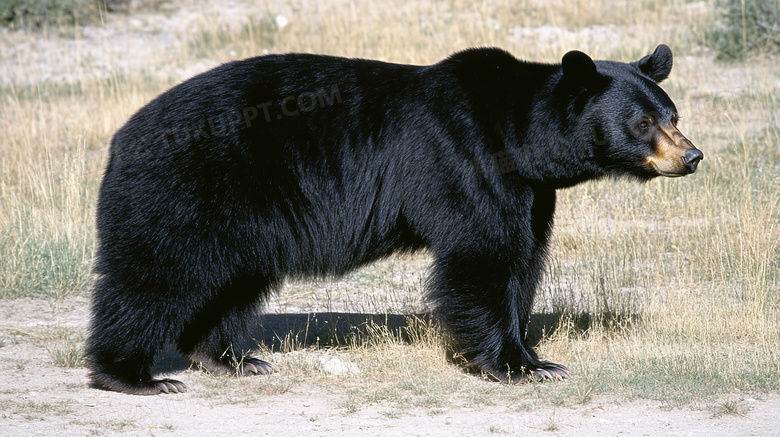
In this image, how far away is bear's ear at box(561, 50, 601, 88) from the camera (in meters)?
4.53

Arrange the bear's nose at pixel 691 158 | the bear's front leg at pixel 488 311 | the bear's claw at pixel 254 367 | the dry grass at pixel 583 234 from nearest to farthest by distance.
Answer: the bear's nose at pixel 691 158, the bear's front leg at pixel 488 311, the dry grass at pixel 583 234, the bear's claw at pixel 254 367

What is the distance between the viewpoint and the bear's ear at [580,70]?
14.9 ft

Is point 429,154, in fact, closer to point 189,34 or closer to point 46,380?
point 46,380

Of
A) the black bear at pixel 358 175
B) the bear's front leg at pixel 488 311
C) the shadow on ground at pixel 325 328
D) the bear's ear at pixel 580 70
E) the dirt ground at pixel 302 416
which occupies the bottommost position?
the shadow on ground at pixel 325 328

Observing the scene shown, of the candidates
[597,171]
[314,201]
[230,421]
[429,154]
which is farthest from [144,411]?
[597,171]

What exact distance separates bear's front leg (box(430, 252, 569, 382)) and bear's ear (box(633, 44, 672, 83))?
1390 millimetres

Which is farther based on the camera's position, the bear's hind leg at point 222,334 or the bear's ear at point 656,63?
the bear's hind leg at point 222,334

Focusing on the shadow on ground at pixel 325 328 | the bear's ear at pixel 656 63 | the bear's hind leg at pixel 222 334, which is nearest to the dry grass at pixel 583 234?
the shadow on ground at pixel 325 328

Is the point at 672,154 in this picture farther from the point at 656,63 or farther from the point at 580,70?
the point at 656,63

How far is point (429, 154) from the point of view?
4812mm

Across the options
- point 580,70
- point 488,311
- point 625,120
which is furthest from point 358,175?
point 625,120

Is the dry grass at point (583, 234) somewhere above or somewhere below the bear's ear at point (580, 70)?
below

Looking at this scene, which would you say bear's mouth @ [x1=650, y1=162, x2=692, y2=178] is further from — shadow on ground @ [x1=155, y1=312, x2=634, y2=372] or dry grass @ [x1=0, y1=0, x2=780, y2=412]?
shadow on ground @ [x1=155, y1=312, x2=634, y2=372]

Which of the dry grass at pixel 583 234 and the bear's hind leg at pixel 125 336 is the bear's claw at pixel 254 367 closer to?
the dry grass at pixel 583 234
